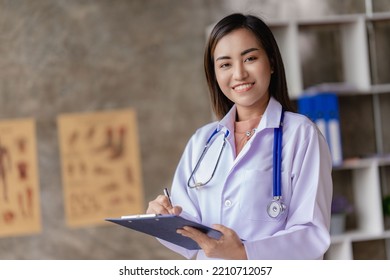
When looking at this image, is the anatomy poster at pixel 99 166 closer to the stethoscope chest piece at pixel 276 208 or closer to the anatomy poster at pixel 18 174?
the anatomy poster at pixel 18 174

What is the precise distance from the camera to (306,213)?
1518mm

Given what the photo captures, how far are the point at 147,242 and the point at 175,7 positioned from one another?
1.40m

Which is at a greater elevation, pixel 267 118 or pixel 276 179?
pixel 267 118

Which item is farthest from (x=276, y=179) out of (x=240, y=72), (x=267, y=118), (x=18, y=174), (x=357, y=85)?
(x=18, y=174)

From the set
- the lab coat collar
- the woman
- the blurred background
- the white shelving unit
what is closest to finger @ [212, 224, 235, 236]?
the woman

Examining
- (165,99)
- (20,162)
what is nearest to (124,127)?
(165,99)

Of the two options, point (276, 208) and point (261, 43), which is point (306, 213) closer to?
point (276, 208)

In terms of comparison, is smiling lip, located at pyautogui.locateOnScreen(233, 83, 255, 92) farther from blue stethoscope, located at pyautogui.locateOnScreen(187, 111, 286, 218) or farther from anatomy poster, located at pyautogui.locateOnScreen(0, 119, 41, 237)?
anatomy poster, located at pyautogui.locateOnScreen(0, 119, 41, 237)

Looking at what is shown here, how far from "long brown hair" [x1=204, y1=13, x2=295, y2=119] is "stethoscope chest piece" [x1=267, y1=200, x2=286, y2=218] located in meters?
0.24

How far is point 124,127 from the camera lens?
169 inches

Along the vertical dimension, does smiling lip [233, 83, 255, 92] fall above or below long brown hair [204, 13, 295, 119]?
below

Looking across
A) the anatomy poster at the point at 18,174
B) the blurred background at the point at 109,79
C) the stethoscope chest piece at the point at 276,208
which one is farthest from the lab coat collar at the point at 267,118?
the anatomy poster at the point at 18,174

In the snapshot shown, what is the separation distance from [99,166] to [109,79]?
51 cm

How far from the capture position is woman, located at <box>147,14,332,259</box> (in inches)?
60.0
